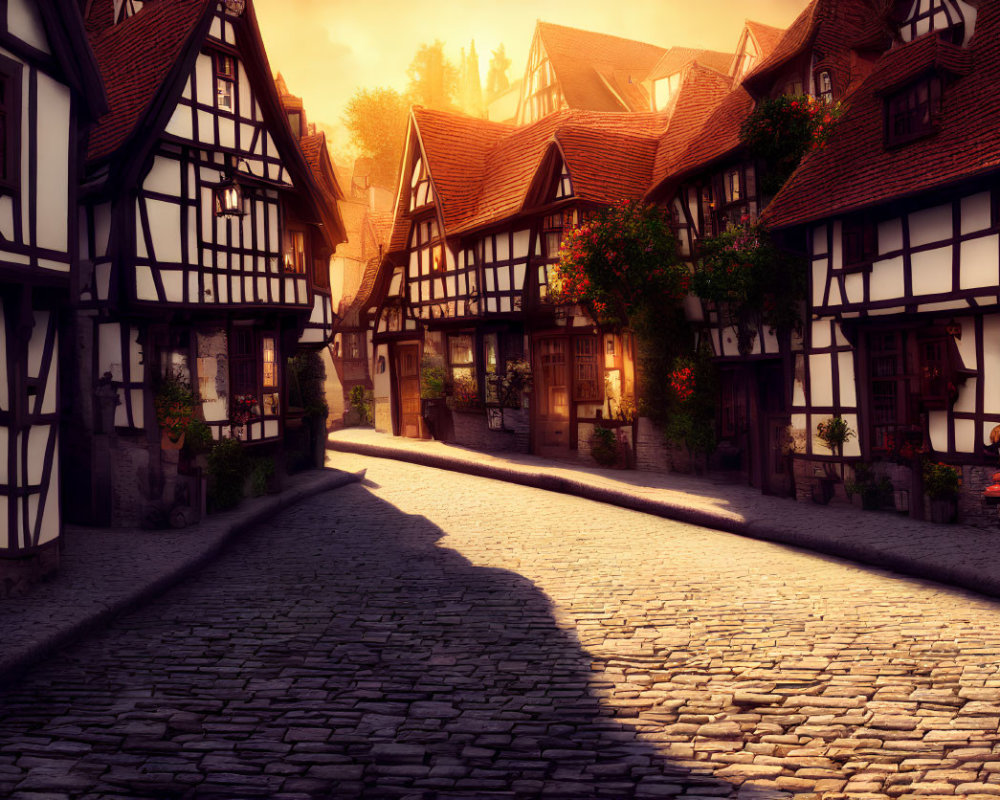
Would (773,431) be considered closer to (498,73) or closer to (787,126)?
(787,126)

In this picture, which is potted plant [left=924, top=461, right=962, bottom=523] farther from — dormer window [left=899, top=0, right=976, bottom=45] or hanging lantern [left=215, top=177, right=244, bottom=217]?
hanging lantern [left=215, top=177, right=244, bottom=217]

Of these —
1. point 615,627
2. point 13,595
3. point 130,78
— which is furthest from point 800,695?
point 130,78

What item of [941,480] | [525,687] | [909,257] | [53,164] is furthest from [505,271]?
[525,687]

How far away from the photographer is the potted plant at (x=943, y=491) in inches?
527

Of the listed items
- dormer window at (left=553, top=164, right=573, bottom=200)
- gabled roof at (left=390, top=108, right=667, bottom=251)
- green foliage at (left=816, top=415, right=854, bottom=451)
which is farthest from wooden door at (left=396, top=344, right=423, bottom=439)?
green foliage at (left=816, top=415, right=854, bottom=451)

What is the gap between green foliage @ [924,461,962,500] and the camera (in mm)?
13367

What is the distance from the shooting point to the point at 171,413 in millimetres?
14797

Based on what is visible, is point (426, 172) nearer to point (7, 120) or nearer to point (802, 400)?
point (802, 400)

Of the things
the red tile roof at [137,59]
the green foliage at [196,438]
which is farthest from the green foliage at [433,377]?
the red tile roof at [137,59]

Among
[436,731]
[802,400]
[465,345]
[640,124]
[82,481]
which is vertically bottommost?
[436,731]

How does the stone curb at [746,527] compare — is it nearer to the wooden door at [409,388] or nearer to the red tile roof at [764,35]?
the wooden door at [409,388]

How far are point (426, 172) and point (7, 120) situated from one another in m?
17.9

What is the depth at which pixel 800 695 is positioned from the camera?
6.57 m

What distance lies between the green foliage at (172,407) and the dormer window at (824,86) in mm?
13021
